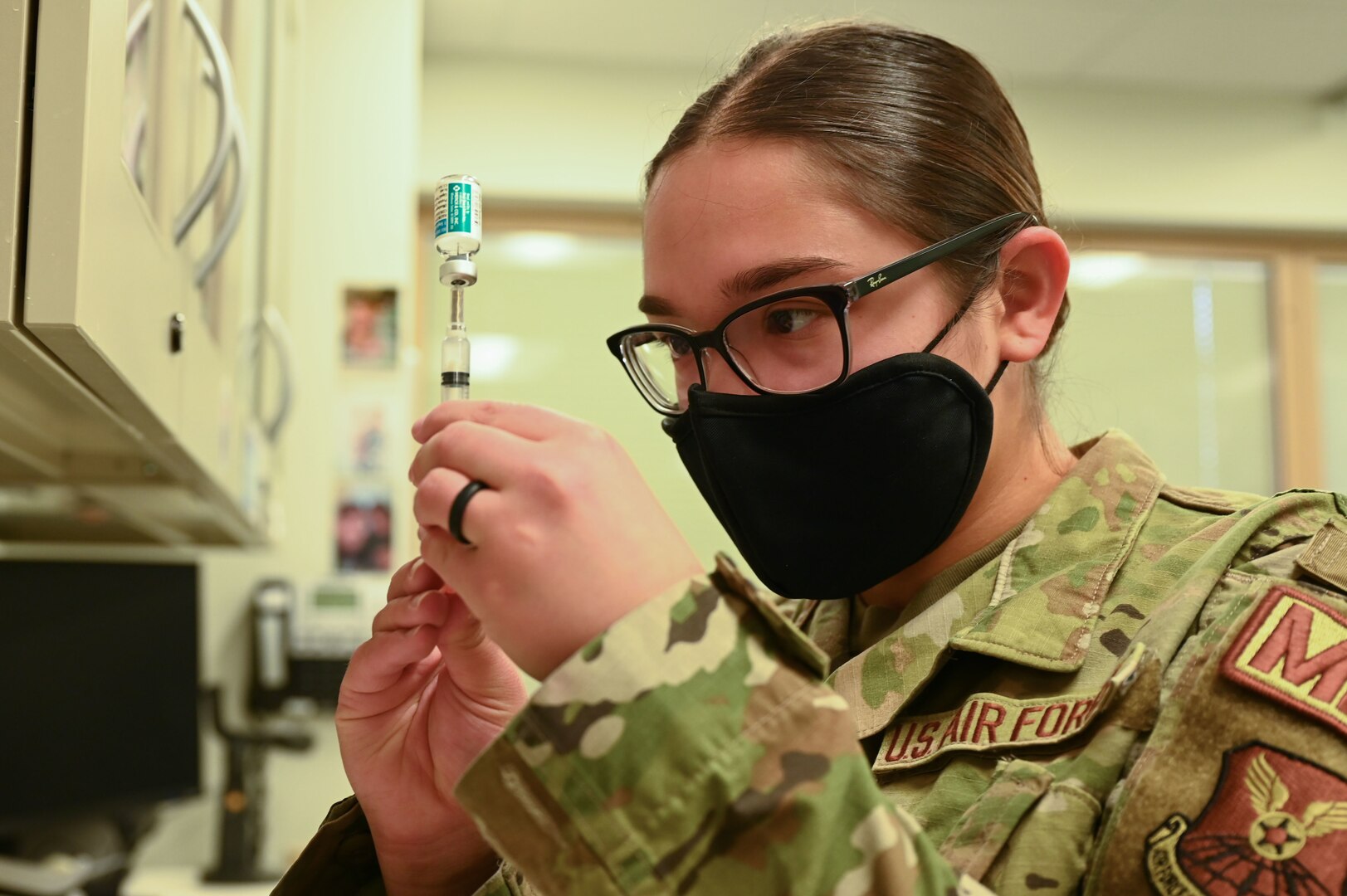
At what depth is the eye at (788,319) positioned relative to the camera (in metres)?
0.85

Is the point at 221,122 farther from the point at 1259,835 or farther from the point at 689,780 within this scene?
the point at 1259,835

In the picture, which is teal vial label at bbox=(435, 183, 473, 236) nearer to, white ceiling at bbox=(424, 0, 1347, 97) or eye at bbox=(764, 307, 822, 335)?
eye at bbox=(764, 307, 822, 335)

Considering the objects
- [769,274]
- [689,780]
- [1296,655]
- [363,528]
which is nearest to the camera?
[689,780]

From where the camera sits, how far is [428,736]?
0.72 m

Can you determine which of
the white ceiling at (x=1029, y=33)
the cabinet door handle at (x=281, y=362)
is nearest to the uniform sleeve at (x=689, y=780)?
the cabinet door handle at (x=281, y=362)

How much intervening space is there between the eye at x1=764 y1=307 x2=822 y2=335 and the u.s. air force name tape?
0.29 metres

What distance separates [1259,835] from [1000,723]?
0.53 ft

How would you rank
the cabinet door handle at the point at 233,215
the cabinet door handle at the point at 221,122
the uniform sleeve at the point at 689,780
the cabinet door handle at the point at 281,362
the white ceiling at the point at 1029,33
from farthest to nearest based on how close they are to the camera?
the white ceiling at the point at 1029,33 → the cabinet door handle at the point at 281,362 → the cabinet door handle at the point at 233,215 → the cabinet door handle at the point at 221,122 → the uniform sleeve at the point at 689,780

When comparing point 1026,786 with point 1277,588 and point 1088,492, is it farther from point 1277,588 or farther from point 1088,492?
point 1088,492

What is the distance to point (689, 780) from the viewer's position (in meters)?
0.47

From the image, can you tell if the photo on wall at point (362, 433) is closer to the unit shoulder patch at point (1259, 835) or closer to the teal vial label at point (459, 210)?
the teal vial label at point (459, 210)

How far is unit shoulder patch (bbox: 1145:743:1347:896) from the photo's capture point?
0.55 metres

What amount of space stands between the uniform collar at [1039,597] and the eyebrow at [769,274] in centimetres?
24

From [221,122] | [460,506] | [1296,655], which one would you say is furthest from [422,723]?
[221,122]
